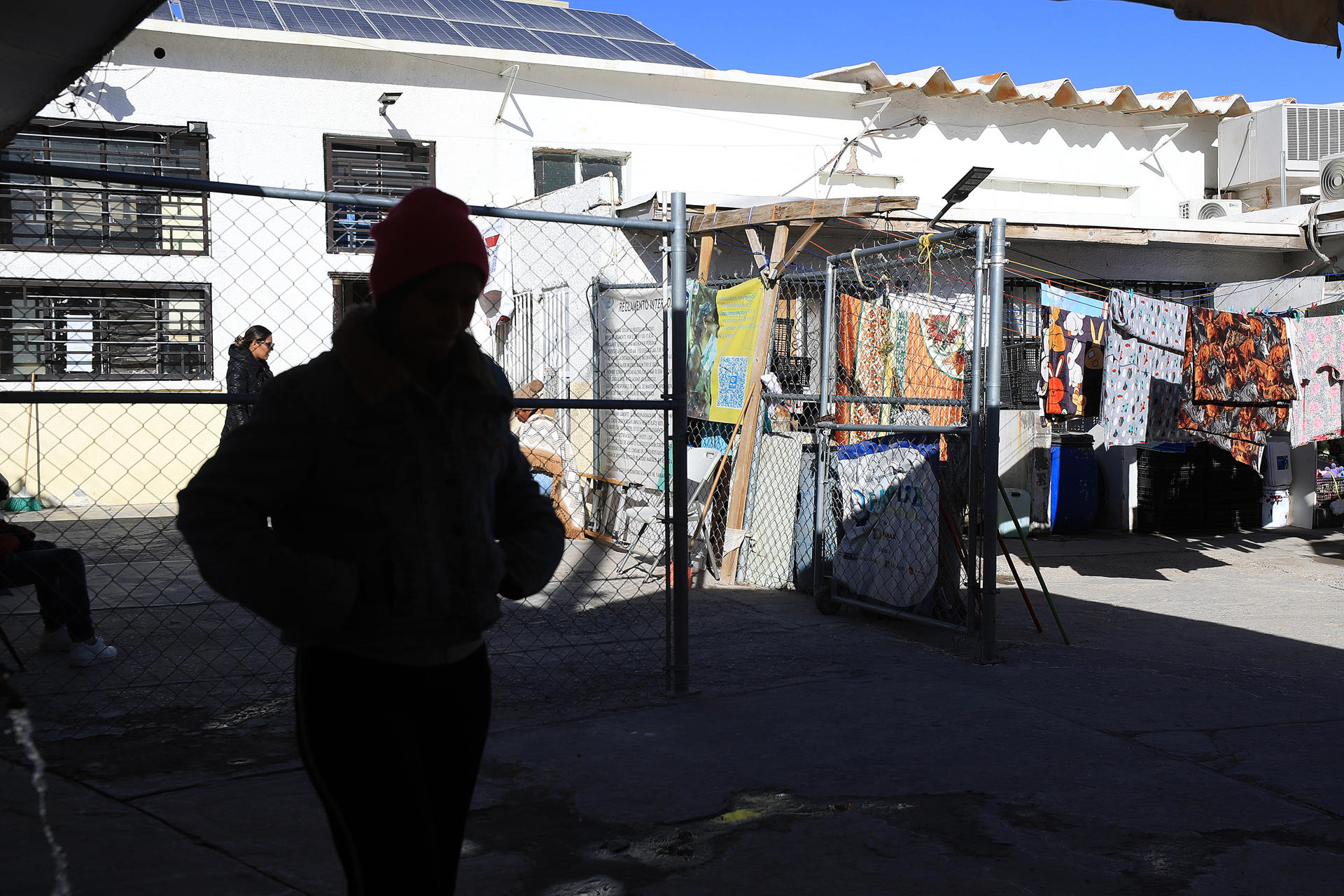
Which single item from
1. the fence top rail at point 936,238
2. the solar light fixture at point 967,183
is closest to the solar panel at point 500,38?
the solar light fixture at point 967,183

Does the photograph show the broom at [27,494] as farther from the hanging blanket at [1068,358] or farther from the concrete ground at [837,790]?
the hanging blanket at [1068,358]

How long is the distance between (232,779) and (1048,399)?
676 cm

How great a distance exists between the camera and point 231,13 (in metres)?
12.7

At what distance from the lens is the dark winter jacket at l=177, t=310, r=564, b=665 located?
1.78m

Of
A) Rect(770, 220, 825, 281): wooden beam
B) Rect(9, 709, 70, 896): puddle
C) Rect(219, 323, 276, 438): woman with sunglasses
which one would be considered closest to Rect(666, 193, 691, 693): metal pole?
Rect(9, 709, 70, 896): puddle

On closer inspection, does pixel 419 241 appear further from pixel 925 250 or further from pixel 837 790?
pixel 925 250

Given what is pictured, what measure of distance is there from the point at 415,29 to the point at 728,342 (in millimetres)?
7338

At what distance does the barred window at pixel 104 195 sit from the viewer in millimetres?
11570

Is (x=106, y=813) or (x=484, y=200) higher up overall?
(x=484, y=200)

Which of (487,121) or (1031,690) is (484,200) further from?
(1031,690)

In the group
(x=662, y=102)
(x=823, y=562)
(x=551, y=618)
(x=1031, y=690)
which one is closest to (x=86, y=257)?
(x=662, y=102)

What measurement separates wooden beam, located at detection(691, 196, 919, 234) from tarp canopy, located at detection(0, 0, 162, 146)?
189 inches

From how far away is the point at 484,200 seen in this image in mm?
12695

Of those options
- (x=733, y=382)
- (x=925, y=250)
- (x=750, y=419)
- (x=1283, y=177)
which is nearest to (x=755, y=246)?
(x=733, y=382)
